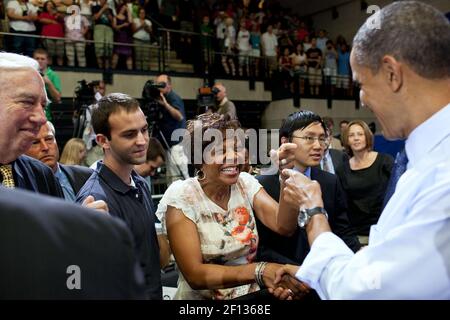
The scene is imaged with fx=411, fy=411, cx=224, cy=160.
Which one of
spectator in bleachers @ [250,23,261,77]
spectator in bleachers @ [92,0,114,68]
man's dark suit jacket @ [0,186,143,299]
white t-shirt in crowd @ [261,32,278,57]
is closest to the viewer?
man's dark suit jacket @ [0,186,143,299]

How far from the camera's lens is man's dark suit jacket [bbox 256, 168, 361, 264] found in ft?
6.51

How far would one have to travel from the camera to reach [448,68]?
0.96 m

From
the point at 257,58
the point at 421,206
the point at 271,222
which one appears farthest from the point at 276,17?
the point at 421,206

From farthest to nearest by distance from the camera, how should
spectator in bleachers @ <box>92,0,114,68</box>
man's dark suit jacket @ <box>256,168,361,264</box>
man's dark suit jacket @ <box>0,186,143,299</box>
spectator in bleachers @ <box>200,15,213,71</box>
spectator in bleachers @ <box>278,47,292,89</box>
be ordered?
spectator in bleachers @ <box>278,47,292,89</box>, spectator in bleachers @ <box>200,15,213,71</box>, spectator in bleachers @ <box>92,0,114,68</box>, man's dark suit jacket @ <box>256,168,361,264</box>, man's dark suit jacket @ <box>0,186,143,299</box>

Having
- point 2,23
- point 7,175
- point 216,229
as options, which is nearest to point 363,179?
point 216,229

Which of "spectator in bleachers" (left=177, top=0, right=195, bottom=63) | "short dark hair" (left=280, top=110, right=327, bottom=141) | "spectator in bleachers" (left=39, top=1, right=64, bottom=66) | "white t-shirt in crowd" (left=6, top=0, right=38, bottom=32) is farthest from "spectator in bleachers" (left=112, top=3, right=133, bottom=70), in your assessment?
"short dark hair" (left=280, top=110, right=327, bottom=141)

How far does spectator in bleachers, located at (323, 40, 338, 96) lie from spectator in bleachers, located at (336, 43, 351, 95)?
18 cm

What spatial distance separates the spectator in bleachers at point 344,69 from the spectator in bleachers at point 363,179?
7568 mm

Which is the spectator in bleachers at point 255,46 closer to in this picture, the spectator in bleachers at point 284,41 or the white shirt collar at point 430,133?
the spectator in bleachers at point 284,41

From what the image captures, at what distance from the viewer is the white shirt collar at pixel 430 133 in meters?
0.93

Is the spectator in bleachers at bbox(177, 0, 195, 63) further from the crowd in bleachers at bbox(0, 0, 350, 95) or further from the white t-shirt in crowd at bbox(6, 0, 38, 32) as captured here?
the white t-shirt in crowd at bbox(6, 0, 38, 32)

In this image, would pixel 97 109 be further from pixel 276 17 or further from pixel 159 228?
pixel 276 17

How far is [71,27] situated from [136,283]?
22.1 ft

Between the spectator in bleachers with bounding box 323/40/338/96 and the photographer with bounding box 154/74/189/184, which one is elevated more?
the spectator in bleachers with bounding box 323/40/338/96
